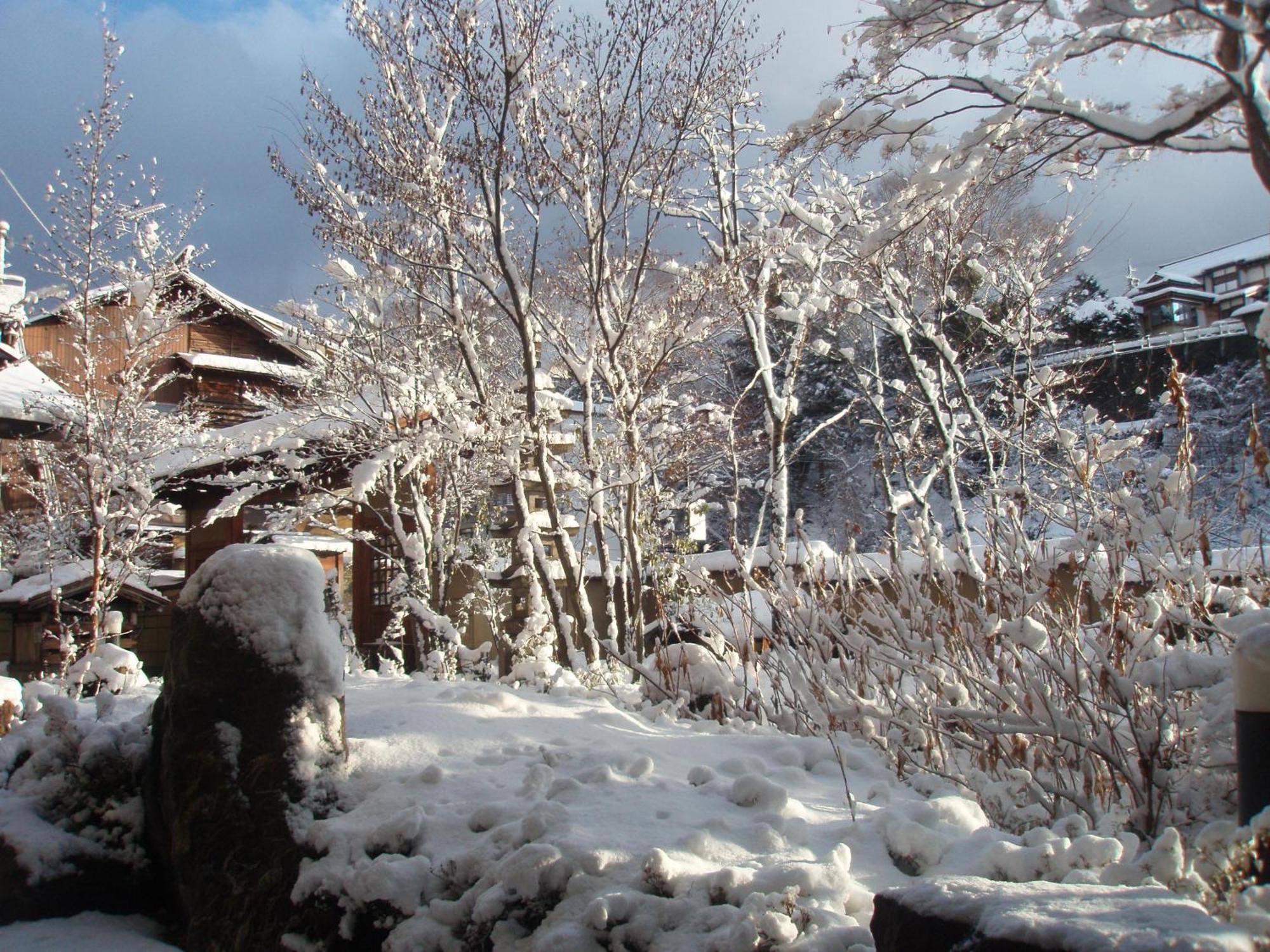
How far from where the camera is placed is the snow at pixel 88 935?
310 centimetres

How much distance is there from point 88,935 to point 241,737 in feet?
3.01

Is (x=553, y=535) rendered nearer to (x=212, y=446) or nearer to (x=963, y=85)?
(x=963, y=85)

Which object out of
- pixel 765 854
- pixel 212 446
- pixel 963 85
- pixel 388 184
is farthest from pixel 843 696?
pixel 212 446

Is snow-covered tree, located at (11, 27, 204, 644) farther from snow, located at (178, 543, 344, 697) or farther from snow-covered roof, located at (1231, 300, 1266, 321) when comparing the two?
snow-covered roof, located at (1231, 300, 1266, 321)

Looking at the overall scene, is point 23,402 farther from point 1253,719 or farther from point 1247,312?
point 1247,312

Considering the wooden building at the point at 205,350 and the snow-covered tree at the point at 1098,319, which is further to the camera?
the snow-covered tree at the point at 1098,319

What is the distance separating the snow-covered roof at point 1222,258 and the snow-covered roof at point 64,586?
96.6 feet

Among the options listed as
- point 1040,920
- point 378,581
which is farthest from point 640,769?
point 378,581

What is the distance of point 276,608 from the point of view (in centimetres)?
336

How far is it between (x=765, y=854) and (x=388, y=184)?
815 cm

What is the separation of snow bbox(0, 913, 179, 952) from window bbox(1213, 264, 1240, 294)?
109 ft

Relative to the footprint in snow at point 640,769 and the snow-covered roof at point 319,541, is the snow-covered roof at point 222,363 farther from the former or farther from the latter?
the footprint in snow at point 640,769

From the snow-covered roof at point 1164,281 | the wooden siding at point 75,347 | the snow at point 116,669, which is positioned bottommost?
the snow at point 116,669

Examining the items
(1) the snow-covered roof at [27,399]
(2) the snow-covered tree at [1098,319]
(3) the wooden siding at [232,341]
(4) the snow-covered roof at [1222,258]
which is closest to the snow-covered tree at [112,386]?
(1) the snow-covered roof at [27,399]
